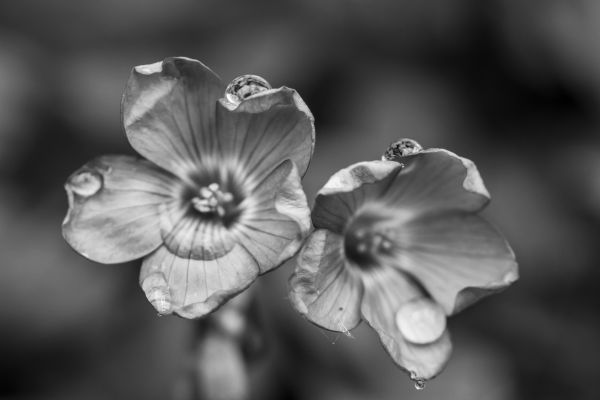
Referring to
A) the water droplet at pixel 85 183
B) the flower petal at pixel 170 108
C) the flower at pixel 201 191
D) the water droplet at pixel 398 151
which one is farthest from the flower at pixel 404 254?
the water droplet at pixel 85 183

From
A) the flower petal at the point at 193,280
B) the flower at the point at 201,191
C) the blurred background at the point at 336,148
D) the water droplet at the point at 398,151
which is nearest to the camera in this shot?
→ the flower petal at the point at 193,280

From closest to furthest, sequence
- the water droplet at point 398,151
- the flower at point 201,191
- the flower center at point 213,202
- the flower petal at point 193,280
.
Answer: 1. the flower petal at point 193,280
2. the flower at point 201,191
3. the water droplet at point 398,151
4. the flower center at point 213,202

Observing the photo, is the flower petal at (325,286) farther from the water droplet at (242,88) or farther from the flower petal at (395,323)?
the water droplet at (242,88)

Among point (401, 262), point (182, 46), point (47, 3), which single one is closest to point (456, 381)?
point (401, 262)

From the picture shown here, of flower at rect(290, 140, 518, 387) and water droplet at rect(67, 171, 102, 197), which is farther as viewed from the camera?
water droplet at rect(67, 171, 102, 197)

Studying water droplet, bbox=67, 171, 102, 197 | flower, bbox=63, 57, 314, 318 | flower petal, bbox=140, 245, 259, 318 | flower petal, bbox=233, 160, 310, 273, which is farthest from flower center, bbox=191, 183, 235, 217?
water droplet, bbox=67, 171, 102, 197

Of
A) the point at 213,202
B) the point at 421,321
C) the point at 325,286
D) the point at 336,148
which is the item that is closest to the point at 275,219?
the point at 325,286

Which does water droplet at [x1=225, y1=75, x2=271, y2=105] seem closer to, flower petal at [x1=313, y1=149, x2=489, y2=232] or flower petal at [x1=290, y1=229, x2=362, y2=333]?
flower petal at [x1=313, y1=149, x2=489, y2=232]
